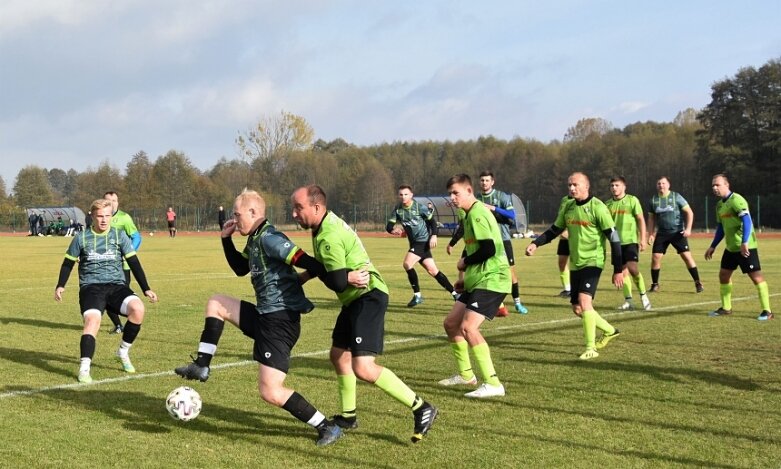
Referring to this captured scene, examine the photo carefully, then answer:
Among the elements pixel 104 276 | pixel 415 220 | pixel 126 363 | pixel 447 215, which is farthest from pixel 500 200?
pixel 447 215

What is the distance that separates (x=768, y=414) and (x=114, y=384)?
5.72 m

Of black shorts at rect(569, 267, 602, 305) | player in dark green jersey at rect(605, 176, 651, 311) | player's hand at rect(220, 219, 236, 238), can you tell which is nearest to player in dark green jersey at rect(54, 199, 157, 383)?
player's hand at rect(220, 219, 236, 238)

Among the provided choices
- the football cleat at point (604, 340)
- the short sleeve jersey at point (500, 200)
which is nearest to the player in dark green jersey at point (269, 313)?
the football cleat at point (604, 340)

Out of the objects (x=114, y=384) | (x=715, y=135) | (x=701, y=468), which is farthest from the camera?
(x=715, y=135)

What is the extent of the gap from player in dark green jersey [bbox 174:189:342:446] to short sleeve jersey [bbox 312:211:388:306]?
0.12 meters

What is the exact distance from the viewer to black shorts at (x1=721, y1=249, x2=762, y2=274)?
1146 cm

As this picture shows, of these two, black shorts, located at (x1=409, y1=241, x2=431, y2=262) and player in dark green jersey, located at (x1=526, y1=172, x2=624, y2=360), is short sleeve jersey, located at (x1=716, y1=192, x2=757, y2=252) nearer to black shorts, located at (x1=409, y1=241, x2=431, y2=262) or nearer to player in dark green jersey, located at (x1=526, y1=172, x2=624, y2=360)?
player in dark green jersey, located at (x1=526, y1=172, x2=624, y2=360)

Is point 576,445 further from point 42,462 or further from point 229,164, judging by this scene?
point 229,164

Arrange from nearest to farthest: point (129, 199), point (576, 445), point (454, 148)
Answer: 1. point (576, 445)
2. point (129, 199)
3. point (454, 148)

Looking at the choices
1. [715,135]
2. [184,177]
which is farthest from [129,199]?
[715,135]

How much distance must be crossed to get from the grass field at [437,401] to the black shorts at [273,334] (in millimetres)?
594

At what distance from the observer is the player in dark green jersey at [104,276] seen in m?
8.10

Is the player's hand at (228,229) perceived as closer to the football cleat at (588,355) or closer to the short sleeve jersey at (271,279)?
the short sleeve jersey at (271,279)

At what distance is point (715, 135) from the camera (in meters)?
59.5
